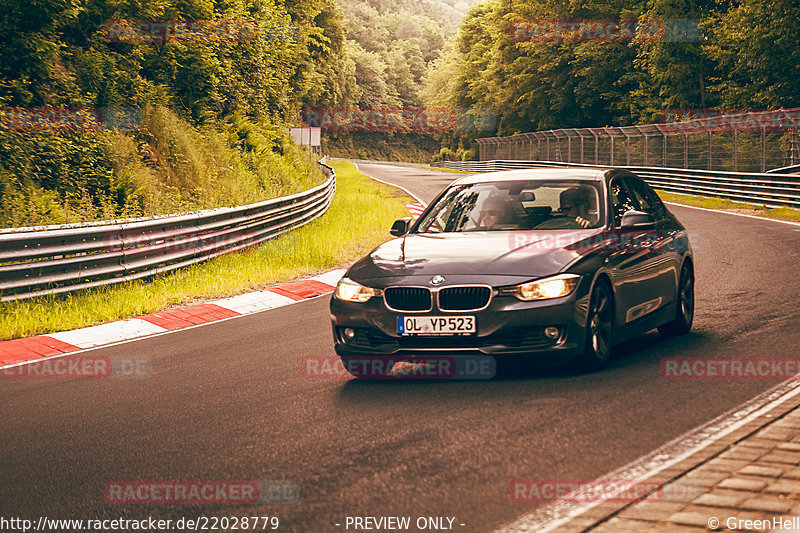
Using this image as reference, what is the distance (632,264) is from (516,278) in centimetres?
154

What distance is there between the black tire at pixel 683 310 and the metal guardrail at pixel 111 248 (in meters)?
6.84

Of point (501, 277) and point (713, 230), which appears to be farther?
point (713, 230)

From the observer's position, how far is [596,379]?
6883mm

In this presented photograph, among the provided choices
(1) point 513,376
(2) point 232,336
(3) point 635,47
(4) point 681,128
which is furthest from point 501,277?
(3) point 635,47

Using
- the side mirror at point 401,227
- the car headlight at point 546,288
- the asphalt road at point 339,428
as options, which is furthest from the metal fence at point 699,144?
the car headlight at point 546,288

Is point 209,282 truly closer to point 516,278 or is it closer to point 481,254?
point 481,254

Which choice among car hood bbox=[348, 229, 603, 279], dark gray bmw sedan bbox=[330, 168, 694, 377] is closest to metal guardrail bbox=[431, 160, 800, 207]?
dark gray bmw sedan bbox=[330, 168, 694, 377]

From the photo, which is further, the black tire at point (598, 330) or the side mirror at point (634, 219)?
the side mirror at point (634, 219)

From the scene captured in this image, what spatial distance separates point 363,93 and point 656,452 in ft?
438

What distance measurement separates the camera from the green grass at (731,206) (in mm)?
24013

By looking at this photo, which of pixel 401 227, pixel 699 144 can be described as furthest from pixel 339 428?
pixel 699 144

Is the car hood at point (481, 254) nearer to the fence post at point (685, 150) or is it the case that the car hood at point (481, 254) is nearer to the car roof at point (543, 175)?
the car roof at point (543, 175)

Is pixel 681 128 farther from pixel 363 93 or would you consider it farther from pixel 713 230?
pixel 363 93

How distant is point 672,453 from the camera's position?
5.00 meters
